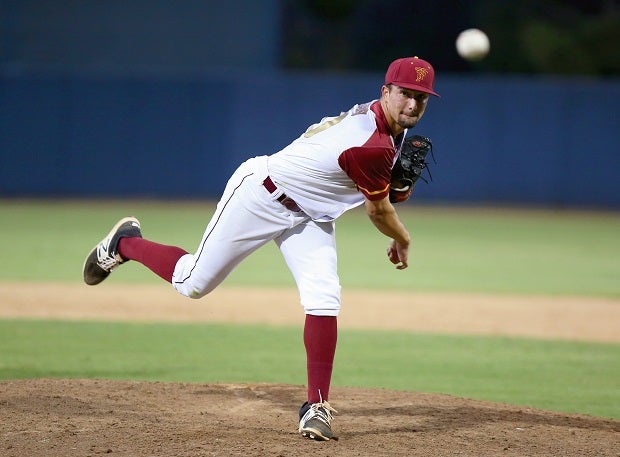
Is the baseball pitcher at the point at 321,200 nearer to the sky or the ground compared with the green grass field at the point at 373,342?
nearer to the sky

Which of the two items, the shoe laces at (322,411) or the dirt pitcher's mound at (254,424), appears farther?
the shoe laces at (322,411)

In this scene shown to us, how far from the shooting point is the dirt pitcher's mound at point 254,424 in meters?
4.05

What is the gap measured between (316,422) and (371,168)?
1.12 metres

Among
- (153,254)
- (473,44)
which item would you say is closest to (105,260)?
(153,254)

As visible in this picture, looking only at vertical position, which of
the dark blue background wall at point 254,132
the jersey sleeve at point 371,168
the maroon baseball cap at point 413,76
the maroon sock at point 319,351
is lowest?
the maroon sock at point 319,351

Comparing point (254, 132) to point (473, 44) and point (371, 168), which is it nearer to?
point (473, 44)

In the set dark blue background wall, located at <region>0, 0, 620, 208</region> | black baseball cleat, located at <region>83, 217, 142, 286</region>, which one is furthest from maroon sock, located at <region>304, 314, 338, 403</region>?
dark blue background wall, located at <region>0, 0, 620, 208</region>

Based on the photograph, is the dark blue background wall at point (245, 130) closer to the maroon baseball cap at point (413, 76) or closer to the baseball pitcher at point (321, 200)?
the baseball pitcher at point (321, 200)

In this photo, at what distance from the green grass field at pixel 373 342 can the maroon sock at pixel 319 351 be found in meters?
1.62

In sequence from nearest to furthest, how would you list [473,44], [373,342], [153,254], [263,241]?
[263,241], [153,254], [373,342], [473,44]

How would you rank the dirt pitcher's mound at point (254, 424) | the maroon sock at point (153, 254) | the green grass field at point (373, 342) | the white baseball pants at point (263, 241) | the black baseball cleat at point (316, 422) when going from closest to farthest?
1. the dirt pitcher's mound at point (254, 424)
2. the black baseball cleat at point (316, 422)
3. the white baseball pants at point (263, 241)
4. the maroon sock at point (153, 254)
5. the green grass field at point (373, 342)

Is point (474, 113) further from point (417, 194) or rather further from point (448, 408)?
point (448, 408)

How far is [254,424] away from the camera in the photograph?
452 centimetres

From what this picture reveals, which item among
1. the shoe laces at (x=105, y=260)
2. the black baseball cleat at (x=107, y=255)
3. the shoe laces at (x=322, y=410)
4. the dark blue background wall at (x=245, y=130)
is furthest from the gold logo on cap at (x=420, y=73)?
the dark blue background wall at (x=245, y=130)
